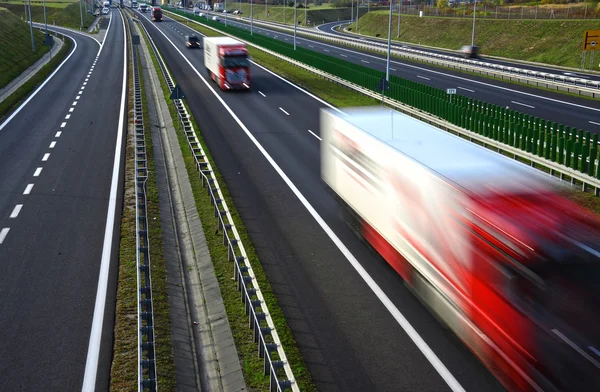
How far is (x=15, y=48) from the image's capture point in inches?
2768

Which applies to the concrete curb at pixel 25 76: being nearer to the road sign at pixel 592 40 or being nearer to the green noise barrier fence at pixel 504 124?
the green noise barrier fence at pixel 504 124

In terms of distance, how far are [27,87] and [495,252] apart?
46.7 meters

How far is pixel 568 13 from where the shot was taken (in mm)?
77500

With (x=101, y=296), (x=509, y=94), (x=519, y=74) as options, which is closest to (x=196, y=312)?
(x=101, y=296)

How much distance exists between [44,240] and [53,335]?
18.9 feet

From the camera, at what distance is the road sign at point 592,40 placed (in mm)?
54219

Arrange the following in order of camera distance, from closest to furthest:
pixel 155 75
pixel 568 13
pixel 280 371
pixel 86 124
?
1. pixel 280 371
2. pixel 86 124
3. pixel 155 75
4. pixel 568 13

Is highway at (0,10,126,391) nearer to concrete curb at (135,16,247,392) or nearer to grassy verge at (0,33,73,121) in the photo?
concrete curb at (135,16,247,392)

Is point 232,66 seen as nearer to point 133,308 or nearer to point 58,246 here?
point 58,246

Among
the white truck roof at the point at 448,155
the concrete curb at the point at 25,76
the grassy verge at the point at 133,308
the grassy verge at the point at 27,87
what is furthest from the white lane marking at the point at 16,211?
the concrete curb at the point at 25,76

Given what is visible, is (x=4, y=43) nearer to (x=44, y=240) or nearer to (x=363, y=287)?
(x=44, y=240)

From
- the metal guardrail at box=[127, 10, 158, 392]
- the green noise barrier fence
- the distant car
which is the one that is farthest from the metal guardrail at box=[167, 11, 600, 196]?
the distant car

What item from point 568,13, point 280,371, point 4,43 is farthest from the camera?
point 568,13

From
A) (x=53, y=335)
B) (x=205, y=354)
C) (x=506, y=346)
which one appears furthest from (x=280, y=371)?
(x=53, y=335)
